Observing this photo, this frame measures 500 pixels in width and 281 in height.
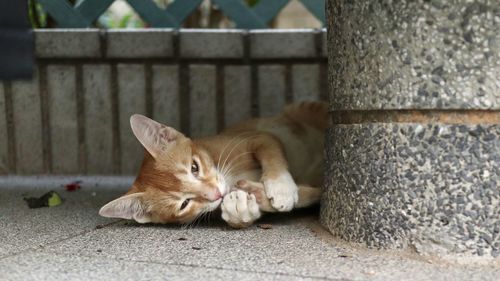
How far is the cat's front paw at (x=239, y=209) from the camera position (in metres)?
→ 2.39

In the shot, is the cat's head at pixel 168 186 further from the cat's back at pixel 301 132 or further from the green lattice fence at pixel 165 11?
the green lattice fence at pixel 165 11

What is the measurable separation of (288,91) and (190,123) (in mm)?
587

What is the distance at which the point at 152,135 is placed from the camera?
2.70 meters

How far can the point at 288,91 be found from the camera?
383 centimetres

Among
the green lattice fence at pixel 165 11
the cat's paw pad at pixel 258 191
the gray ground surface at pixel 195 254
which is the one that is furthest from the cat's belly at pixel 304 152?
the green lattice fence at pixel 165 11

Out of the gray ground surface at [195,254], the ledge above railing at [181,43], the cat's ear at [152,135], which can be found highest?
the ledge above railing at [181,43]

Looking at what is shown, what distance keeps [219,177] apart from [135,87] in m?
1.40

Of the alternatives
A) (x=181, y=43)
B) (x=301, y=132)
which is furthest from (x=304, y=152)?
(x=181, y=43)

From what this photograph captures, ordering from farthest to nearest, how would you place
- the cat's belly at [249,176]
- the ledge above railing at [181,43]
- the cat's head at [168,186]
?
the ledge above railing at [181,43]
the cat's belly at [249,176]
the cat's head at [168,186]

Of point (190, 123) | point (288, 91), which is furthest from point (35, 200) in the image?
point (288, 91)

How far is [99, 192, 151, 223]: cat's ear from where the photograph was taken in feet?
8.12

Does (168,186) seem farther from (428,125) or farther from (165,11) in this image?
(165,11)

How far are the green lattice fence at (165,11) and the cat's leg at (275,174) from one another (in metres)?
1.18

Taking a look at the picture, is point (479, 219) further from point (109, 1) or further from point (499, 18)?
point (109, 1)
